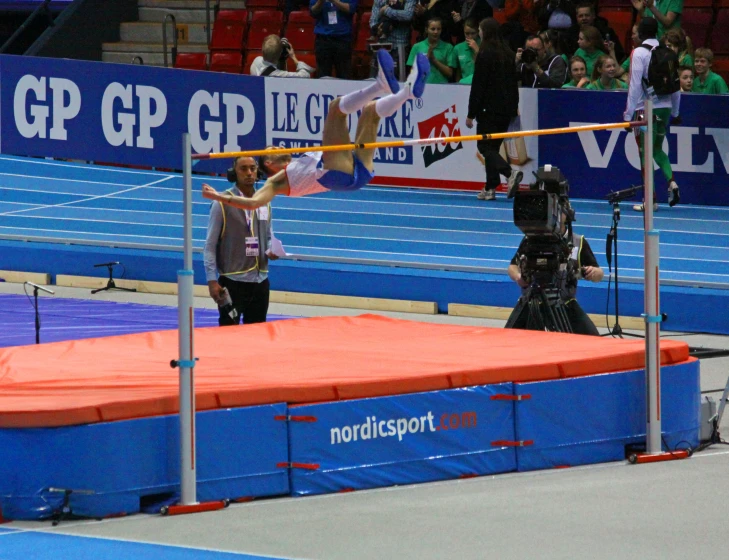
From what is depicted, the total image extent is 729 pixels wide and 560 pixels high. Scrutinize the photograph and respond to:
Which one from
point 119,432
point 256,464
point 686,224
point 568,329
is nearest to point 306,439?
point 256,464

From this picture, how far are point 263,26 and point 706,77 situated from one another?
615cm

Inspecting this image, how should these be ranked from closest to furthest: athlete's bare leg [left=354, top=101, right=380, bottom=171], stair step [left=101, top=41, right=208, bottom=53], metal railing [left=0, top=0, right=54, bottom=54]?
athlete's bare leg [left=354, top=101, right=380, bottom=171], stair step [left=101, top=41, right=208, bottom=53], metal railing [left=0, top=0, right=54, bottom=54]

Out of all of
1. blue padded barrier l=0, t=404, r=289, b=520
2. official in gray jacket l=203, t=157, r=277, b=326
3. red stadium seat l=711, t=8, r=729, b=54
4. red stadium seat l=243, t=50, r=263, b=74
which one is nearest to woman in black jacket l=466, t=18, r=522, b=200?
red stadium seat l=711, t=8, r=729, b=54

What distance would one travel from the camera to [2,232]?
15.1 m

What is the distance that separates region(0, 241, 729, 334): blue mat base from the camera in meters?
11.3

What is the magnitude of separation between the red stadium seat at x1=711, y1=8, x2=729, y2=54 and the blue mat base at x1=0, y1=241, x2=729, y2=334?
4688 millimetres

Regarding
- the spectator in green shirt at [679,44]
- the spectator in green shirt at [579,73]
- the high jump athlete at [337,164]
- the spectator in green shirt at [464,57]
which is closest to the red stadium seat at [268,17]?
the spectator in green shirt at [464,57]

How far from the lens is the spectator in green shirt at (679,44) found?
13898 mm

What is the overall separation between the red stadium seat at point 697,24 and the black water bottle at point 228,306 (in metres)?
7.97

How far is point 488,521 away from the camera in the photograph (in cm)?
630

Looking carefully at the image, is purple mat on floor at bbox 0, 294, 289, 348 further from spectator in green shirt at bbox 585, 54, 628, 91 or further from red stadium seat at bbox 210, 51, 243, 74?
red stadium seat at bbox 210, 51, 243, 74

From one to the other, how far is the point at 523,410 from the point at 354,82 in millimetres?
8217

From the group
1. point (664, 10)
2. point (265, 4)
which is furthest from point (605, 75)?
point (265, 4)

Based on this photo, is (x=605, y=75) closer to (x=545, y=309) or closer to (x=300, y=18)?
(x=300, y=18)
